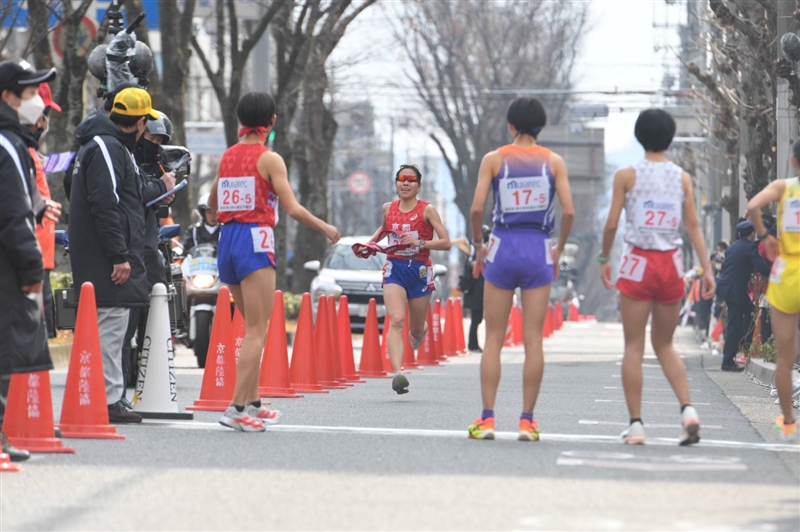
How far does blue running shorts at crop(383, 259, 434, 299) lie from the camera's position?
43.6 feet

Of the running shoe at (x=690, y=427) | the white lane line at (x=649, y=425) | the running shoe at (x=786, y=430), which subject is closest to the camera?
the running shoe at (x=690, y=427)

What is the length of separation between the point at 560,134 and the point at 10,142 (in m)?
56.1

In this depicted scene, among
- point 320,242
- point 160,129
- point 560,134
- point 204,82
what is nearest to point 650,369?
point 160,129

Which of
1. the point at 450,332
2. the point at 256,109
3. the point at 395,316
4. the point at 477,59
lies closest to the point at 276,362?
the point at 395,316

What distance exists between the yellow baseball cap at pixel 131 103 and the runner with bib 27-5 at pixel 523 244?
2243mm

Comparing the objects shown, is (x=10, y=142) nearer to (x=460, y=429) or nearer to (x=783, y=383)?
(x=460, y=429)

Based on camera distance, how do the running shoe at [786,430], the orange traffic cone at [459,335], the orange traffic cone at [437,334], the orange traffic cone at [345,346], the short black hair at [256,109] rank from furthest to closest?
the orange traffic cone at [459,335], the orange traffic cone at [437,334], the orange traffic cone at [345,346], the short black hair at [256,109], the running shoe at [786,430]

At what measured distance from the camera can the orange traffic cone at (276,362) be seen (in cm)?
1245

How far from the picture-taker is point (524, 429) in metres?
8.77

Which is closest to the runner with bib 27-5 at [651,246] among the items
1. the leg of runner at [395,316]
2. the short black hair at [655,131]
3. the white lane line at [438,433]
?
the short black hair at [655,131]

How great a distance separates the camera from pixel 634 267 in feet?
28.5

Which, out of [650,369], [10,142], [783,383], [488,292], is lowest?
[650,369]

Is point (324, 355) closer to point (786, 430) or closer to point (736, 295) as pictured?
point (786, 430)

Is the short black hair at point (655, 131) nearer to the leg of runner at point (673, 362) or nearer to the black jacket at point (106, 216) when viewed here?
the leg of runner at point (673, 362)
